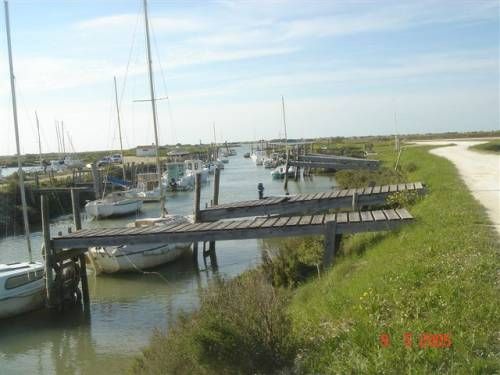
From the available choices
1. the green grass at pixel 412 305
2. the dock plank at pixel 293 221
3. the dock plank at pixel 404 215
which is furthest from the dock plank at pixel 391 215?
the dock plank at pixel 293 221

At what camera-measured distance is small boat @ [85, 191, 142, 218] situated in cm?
4088

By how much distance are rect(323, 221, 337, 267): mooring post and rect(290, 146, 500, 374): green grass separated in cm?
149

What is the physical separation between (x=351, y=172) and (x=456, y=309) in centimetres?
3915

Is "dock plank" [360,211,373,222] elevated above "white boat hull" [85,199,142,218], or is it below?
above

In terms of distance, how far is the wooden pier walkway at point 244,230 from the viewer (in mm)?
13938

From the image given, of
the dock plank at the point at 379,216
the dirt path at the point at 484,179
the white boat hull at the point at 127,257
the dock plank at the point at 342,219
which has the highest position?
the dirt path at the point at 484,179

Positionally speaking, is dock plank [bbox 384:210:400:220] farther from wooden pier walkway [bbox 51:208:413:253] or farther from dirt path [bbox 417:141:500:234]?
dirt path [bbox 417:141:500:234]

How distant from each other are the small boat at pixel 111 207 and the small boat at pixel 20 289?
23.4 m

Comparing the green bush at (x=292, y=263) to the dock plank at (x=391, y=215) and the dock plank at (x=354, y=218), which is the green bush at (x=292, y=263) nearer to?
the dock plank at (x=354, y=218)

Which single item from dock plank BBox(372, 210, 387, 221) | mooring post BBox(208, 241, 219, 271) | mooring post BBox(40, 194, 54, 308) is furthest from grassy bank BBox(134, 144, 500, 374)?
mooring post BBox(208, 241, 219, 271)

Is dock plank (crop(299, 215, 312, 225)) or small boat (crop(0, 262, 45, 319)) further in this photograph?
small boat (crop(0, 262, 45, 319))

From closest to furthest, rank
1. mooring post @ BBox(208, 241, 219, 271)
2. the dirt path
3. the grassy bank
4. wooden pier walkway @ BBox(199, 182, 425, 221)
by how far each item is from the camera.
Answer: the grassy bank < the dirt path < wooden pier walkway @ BBox(199, 182, 425, 221) < mooring post @ BBox(208, 241, 219, 271)
